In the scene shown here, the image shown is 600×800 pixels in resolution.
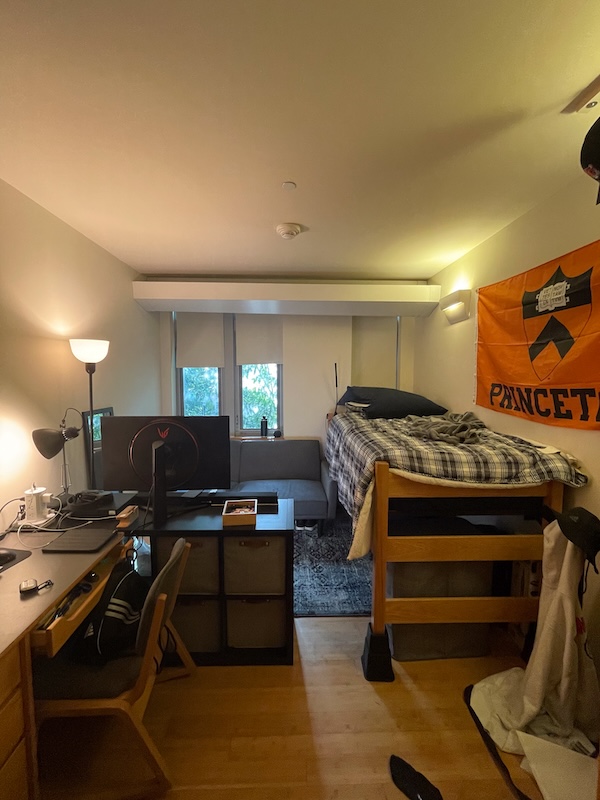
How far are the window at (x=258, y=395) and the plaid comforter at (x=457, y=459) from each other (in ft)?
6.25

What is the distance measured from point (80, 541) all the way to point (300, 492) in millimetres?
2030

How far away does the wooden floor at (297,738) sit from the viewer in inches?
50.0

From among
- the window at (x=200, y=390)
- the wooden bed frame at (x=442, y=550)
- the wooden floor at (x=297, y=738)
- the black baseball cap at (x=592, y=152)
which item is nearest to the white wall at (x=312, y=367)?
the window at (x=200, y=390)

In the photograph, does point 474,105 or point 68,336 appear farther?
point 68,336

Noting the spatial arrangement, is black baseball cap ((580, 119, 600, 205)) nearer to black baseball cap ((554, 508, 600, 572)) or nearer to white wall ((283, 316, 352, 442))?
black baseball cap ((554, 508, 600, 572))

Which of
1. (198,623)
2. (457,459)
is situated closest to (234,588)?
(198,623)

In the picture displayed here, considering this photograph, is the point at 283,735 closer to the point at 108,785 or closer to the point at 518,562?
the point at 108,785

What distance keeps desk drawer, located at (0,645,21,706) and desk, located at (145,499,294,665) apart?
715 mm

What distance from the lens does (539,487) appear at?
1.69 meters

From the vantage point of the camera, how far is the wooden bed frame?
66.4 inches

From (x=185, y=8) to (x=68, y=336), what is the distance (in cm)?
179

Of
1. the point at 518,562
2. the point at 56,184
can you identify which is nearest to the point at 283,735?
the point at 518,562

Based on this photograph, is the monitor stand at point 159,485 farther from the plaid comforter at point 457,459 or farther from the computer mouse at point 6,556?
the plaid comforter at point 457,459

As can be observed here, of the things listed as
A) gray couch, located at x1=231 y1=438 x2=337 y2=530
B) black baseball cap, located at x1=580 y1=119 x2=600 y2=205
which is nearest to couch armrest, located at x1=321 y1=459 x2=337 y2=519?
gray couch, located at x1=231 y1=438 x2=337 y2=530
